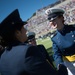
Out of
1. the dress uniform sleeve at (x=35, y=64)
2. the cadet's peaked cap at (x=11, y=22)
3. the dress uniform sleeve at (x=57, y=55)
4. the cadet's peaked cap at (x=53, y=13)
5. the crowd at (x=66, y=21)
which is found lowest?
the crowd at (x=66, y=21)

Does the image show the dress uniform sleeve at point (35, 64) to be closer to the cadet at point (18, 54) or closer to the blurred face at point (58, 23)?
the cadet at point (18, 54)

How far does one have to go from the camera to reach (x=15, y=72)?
242 cm

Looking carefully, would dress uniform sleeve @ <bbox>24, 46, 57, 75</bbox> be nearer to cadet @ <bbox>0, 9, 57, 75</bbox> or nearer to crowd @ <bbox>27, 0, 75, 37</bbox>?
cadet @ <bbox>0, 9, 57, 75</bbox>

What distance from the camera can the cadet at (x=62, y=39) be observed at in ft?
13.8

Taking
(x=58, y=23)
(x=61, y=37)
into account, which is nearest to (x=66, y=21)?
(x=61, y=37)

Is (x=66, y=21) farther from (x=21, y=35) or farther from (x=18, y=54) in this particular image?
(x=18, y=54)

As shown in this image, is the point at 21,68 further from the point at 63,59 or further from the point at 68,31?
the point at 68,31

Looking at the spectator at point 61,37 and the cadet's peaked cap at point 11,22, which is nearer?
the cadet's peaked cap at point 11,22

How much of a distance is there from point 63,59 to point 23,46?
1.91 metres

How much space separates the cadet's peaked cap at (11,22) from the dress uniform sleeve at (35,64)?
0.37 metres

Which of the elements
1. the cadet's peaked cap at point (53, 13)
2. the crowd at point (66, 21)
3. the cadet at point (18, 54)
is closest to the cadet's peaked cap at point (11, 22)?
the cadet at point (18, 54)

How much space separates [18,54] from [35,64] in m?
0.23

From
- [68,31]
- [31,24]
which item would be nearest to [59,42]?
[68,31]

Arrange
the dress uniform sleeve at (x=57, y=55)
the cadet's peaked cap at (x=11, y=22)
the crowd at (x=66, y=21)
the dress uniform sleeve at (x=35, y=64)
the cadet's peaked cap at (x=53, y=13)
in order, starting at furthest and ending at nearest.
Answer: the crowd at (x=66, y=21)
the cadet's peaked cap at (x=53, y=13)
the dress uniform sleeve at (x=57, y=55)
the cadet's peaked cap at (x=11, y=22)
the dress uniform sleeve at (x=35, y=64)
